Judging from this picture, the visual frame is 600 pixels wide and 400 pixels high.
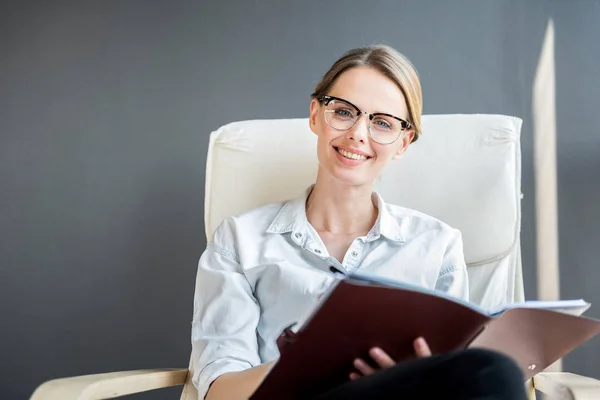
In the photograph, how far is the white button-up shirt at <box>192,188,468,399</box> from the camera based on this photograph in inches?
46.5

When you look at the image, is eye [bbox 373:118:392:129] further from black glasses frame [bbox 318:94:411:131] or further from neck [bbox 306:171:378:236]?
neck [bbox 306:171:378:236]

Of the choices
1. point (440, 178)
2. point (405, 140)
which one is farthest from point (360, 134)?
point (440, 178)

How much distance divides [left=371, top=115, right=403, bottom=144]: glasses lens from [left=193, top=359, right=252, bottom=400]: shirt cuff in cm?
48

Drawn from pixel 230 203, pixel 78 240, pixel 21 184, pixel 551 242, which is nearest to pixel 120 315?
pixel 78 240

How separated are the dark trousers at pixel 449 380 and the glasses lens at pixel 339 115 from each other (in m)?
0.61

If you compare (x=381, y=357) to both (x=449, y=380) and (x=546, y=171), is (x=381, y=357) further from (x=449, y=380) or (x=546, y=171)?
(x=546, y=171)

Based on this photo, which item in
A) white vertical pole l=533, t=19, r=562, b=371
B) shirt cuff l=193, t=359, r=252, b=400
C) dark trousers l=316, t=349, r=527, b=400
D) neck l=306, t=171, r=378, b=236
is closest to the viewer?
dark trousers l=316, t=349, r=527, b=400

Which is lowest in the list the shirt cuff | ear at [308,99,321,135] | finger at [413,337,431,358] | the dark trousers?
the shirt cuff

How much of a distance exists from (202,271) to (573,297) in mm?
1030

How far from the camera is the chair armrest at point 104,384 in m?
0.96

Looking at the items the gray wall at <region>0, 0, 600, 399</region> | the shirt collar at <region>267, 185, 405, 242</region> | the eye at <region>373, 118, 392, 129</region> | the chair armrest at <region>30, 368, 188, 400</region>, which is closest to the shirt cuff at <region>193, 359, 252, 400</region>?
the chair armrest at <region>30, 368, 188, 400</region>

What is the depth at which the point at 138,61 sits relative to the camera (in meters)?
1.86

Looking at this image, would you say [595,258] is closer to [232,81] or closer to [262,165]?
[262,165]

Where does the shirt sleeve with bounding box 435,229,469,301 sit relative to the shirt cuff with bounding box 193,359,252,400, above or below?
above
